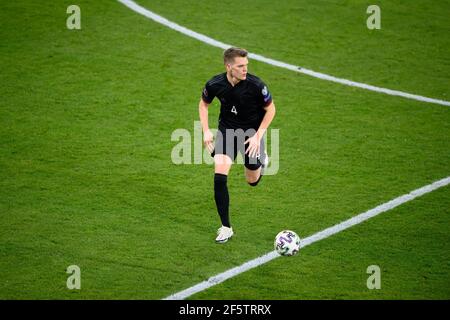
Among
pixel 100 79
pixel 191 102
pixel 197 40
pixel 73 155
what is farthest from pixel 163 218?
pixel 197 40

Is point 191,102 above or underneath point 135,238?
above

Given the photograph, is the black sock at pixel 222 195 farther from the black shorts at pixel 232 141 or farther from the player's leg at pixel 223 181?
the black shorts at pixel 232 141

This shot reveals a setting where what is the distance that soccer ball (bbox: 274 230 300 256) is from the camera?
757 centimetres

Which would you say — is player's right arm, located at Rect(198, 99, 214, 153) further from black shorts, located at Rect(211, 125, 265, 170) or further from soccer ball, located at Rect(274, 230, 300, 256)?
soccer ball, located at Rect(274, 230, 300, 256)

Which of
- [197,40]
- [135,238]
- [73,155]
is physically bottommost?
[135,238]

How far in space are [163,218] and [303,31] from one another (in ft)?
20.8

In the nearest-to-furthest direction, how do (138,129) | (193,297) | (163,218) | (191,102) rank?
(193,297) < (163,218) < (138,129) < (191,102)

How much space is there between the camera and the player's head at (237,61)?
7.54 m

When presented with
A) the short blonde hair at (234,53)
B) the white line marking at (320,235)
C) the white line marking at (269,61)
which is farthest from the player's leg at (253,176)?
the white line marking at (269,61)

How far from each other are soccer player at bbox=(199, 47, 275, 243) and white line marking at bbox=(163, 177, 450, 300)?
1.90ft

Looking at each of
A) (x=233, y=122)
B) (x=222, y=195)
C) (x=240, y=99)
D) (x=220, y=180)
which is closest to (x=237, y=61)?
(x=240, y=99)

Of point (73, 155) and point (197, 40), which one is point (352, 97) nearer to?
point (197, 40)

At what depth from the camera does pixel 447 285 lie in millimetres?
7168

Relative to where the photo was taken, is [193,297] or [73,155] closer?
[193,297]
